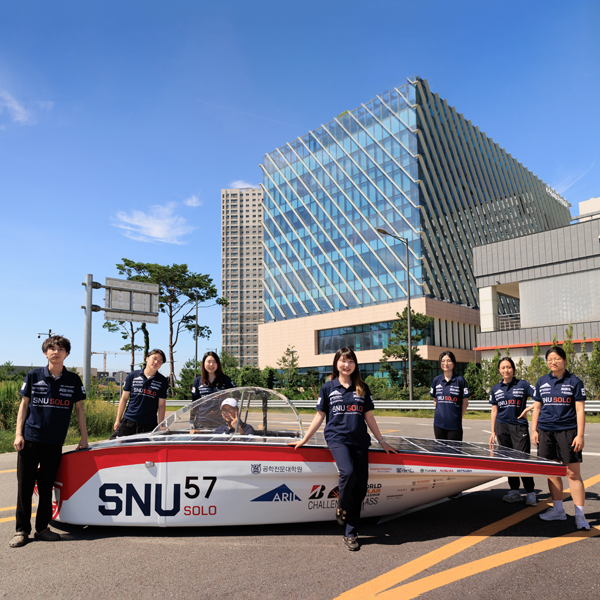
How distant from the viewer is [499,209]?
64500 mm

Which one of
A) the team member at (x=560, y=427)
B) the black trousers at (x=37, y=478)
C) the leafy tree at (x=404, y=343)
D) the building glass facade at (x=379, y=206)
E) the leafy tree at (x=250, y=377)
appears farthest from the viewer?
the building glass facade at (x=379, y=206)

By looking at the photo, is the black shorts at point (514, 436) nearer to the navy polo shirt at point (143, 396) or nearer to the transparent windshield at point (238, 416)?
the transparent windshield at point (238, 416)

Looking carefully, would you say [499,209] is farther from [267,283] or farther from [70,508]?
[70,508]

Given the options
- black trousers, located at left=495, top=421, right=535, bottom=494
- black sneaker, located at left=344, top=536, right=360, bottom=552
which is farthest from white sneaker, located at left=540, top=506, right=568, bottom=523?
black sneaker, located at left=344, top=536, right=360, bottom=552

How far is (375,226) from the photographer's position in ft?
161

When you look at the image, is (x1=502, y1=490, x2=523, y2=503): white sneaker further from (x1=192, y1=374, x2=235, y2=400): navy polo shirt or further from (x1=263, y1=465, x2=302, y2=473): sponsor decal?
(x1=192, y1=374, x2=235, y2=400): navy polo shirt

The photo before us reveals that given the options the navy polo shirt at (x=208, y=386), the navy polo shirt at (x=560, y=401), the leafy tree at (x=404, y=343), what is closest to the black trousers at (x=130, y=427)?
the navy polo shirt at (x=208, y=386)

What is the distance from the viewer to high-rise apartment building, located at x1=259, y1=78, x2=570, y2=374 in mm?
47000

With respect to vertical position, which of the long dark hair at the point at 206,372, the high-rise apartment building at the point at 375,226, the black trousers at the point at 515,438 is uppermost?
the high-rise apartment building at the point at 375,226

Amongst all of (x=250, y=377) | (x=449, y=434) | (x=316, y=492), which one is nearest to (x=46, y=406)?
(x=316, y=492)

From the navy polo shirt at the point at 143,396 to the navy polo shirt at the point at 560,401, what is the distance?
13.8 ft

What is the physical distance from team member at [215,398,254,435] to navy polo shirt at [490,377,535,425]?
3231 mm

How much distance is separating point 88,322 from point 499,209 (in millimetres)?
61830

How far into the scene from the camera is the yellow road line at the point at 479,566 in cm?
335
